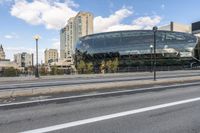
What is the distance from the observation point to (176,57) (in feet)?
324

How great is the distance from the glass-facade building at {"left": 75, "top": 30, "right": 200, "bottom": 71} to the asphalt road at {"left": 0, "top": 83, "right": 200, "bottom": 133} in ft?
282

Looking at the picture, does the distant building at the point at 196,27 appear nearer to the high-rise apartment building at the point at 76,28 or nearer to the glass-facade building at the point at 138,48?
the glass-facade building at the point at 138,48

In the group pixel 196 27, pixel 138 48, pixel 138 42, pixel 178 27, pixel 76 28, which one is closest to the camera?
pixel 138 48

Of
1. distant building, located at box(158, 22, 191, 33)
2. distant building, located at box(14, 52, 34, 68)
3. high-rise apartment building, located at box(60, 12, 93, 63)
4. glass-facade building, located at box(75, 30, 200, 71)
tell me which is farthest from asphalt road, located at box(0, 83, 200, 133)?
distant building, located at box(158, 22, 191, 33)

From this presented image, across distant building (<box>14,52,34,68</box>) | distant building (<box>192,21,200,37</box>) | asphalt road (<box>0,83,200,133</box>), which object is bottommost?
asphalt road (<box>0,83,200,133</box>)

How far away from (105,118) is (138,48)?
316ft

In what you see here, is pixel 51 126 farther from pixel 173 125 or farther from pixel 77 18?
pixel 77 18

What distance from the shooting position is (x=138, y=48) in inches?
4104

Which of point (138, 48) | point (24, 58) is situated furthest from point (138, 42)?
point (24, 58)

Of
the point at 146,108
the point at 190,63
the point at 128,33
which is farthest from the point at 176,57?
the point at 146,108

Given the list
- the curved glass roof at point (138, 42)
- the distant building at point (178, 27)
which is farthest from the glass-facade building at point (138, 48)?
the distant building at point (178, 27)

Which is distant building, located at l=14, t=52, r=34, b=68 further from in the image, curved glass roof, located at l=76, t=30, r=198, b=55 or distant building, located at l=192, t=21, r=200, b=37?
distant building, located at l=192, t=21, r=200, b=37

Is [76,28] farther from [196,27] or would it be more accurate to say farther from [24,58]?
[24,58]

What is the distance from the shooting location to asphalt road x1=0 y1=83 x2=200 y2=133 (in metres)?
7.61
